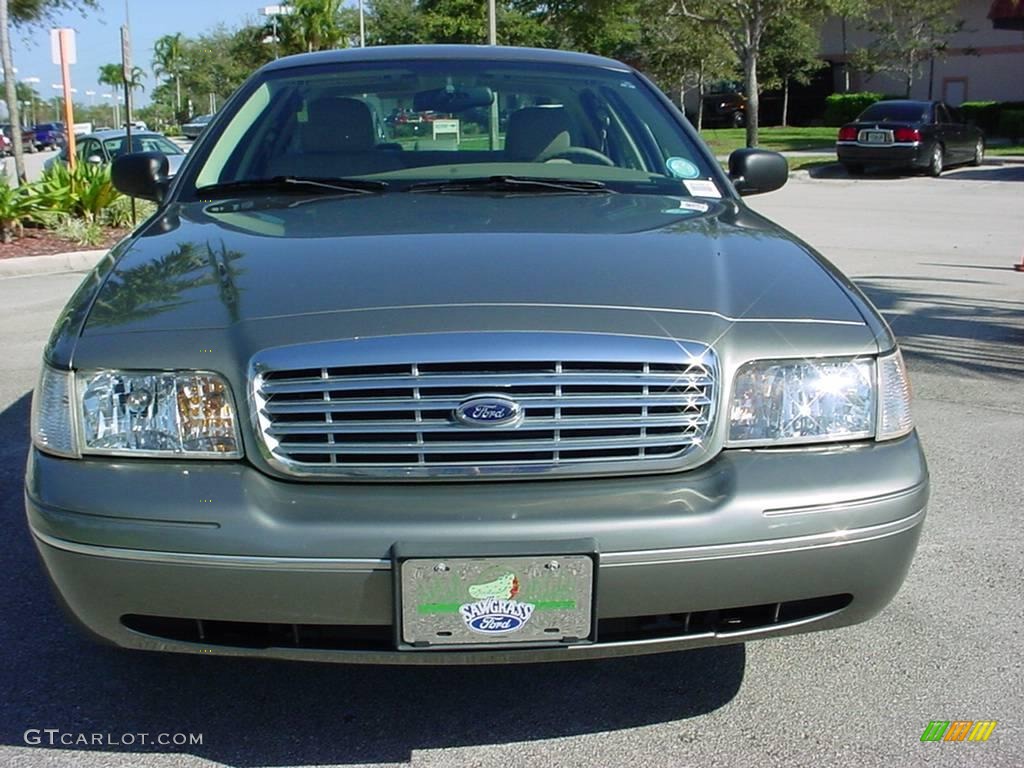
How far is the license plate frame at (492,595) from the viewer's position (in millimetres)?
2131

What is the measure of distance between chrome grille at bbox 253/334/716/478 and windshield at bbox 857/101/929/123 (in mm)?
20831

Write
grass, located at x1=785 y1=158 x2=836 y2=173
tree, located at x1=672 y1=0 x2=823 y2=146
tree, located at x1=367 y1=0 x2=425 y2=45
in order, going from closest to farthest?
grass, located at x1=785 y1=158 x2=836 y2=173 → tree, located at x1=672 y1=0 x2=823 y2=146 → tree, located at x1=367 y1=0 x2=425 y2=45

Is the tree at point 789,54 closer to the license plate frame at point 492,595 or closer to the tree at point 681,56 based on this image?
the tree at point 681,56

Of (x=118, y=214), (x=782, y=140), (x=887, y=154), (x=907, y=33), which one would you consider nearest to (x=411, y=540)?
(x=118, y=214)

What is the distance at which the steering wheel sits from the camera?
380 cm

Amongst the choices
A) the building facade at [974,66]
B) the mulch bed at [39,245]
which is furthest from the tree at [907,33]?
the mulch bed at [39,245]

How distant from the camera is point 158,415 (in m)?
2.30

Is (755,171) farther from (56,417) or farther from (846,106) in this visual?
(846,106)

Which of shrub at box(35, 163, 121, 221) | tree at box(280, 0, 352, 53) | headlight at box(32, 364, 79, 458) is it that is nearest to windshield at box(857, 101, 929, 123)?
shrub at box(35, 163, 121, 221)

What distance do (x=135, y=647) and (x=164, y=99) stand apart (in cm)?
9379

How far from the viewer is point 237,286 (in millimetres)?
2504

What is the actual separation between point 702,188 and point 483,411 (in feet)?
5.57

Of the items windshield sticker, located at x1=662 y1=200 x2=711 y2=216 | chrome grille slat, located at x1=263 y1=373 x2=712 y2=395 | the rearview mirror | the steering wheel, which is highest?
the rearview mirror

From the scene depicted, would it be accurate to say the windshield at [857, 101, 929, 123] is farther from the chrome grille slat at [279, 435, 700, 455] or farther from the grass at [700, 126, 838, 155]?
the chrome grille slat at [279, 435, 700, 455]
